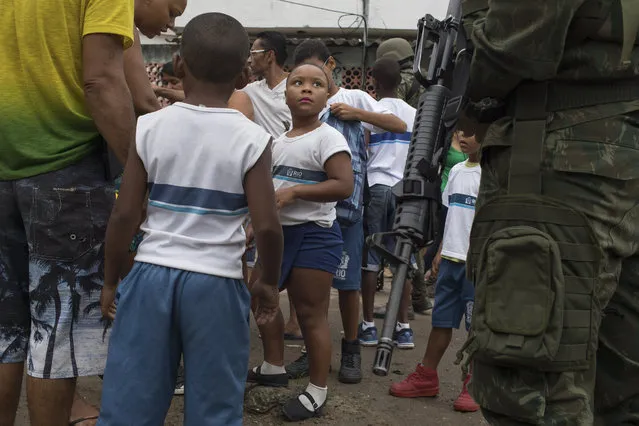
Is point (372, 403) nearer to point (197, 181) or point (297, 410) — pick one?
point (297, 410)

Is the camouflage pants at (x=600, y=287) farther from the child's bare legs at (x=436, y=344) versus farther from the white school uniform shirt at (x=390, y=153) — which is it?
Result: the white school uniform shirt at (x=390, y=153)

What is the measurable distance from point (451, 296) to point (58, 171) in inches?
95.4

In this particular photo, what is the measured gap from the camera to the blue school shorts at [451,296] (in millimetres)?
4336

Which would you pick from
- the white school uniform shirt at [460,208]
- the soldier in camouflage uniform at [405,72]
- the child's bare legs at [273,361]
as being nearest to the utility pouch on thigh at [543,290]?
the child's bare legs at [273,361]

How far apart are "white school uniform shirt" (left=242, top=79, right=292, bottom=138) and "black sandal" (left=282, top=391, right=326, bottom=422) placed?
6.19 ft

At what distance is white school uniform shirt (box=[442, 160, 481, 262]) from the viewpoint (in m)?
4.43

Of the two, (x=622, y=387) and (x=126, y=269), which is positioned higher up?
(x=126, y=269)

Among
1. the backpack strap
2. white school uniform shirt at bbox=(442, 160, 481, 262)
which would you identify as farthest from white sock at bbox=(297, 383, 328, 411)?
the backpack strap

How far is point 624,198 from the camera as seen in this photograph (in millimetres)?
2268

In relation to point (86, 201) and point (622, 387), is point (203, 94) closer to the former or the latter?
point (86, 201)

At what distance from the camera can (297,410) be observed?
3857mm

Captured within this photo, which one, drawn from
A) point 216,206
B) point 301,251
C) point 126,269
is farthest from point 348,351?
point 216,206

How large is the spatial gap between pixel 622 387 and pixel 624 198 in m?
0.57

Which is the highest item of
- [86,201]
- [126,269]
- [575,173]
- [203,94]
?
[203,94]
